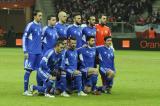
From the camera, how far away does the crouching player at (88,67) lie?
1596cm

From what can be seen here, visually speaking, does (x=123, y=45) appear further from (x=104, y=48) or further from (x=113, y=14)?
(x=104, y=48)

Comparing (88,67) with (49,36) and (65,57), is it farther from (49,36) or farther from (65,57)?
(49,36)

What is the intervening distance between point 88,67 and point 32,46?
5.50ft

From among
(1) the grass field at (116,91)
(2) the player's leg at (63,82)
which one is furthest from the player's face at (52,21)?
(1) the grass field at (116,91)

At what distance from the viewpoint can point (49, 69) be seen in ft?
49.1

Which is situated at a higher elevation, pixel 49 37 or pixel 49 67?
pixel 49 37

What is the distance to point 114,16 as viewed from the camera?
43.8 metres

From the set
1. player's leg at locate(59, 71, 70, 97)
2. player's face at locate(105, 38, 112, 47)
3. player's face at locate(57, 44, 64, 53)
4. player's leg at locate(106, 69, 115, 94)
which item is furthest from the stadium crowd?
player's face at locate(57, 44, 64, 53)

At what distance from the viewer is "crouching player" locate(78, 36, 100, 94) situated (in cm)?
1596

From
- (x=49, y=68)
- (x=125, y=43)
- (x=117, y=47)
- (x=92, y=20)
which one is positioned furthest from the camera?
(x=117, y=47)

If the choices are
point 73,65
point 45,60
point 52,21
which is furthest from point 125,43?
point 45,60

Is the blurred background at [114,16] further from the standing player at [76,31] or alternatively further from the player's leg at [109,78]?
the player's leg at [109,78]

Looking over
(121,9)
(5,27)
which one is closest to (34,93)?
(121,9)

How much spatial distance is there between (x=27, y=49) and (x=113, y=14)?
28992 mm
